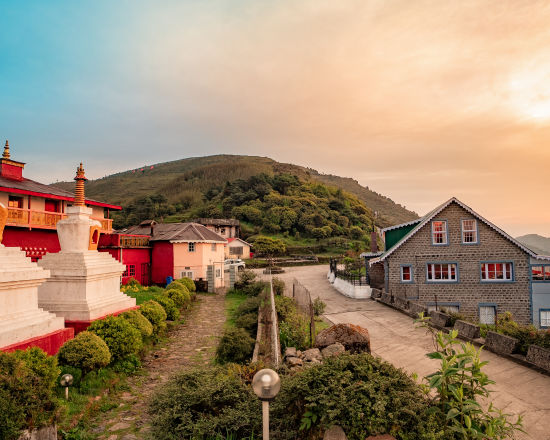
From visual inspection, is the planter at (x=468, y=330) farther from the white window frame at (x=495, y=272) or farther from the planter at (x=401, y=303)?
the white window frame at (x=495, y=272)

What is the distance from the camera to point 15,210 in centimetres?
1892

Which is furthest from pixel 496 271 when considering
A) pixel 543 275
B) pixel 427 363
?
pixel 427 363

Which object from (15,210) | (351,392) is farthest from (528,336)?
(15,210)

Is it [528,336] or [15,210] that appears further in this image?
[15,210]

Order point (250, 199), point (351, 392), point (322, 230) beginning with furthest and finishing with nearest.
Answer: point (250, 199) < point (322, 230) < point (351, 392)

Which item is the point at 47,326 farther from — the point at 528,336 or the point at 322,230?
the point at 322,230

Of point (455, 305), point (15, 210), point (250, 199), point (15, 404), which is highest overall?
point (250, 199)

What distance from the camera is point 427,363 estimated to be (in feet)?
33.5

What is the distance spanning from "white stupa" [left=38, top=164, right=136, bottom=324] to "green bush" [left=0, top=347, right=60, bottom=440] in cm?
599

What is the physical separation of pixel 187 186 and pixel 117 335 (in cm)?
A: 10396

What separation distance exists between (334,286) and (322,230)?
40.6m

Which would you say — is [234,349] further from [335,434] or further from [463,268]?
[463,268]

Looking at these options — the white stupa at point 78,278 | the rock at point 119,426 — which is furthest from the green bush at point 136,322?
the rock at point 119,426

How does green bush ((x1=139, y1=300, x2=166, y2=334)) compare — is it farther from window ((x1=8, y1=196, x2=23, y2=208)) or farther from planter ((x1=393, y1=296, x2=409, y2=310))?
window ((x1=8, y1=196, x2=23, y2=208))
